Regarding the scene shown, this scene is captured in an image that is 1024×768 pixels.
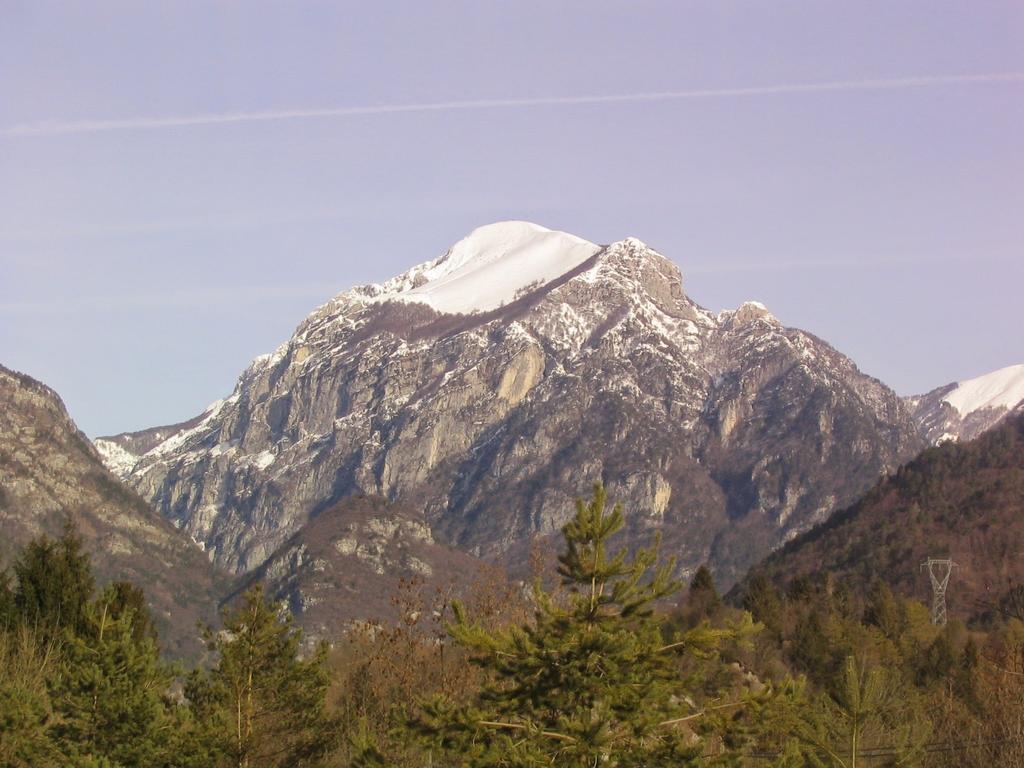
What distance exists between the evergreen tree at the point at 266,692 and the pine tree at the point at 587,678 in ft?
64.9

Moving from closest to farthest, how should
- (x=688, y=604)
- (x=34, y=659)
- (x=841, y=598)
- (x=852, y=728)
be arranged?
(x=852, y=728) → (x=34, y=659) → (x=688, y=604) → (x=841, y=598)

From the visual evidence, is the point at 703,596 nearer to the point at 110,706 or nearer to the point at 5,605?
the point at 5,605

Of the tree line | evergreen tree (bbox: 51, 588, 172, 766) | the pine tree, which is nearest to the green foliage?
the tree line

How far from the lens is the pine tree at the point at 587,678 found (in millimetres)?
29547

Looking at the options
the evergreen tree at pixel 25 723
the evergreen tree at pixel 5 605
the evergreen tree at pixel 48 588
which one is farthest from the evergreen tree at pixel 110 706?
the evergreen tree at pixel 48 588

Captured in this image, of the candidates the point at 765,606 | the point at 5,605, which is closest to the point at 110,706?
the point at 5,605

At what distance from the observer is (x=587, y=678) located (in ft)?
99.2

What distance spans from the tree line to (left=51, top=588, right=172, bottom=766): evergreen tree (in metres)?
0.07

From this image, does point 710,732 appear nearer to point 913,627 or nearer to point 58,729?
point 58,729

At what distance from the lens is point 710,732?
31.2 m

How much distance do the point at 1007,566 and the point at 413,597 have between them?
158134 mm

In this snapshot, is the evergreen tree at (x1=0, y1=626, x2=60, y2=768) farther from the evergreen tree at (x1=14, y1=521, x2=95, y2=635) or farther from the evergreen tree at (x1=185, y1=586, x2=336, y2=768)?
the evergreen tree at (x1=14, y1=521, x2=95, y2=635)

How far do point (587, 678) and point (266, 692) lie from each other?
79.5ft

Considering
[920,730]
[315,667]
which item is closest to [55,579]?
[315,667]
